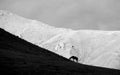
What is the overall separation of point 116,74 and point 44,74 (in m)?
16.5

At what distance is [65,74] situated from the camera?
137 feet

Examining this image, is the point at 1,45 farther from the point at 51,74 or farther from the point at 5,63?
the point at 51,74

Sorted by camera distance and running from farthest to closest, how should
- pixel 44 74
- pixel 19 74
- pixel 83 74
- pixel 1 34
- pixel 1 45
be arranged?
pixel 1 34 < pixel 1 45 < pixel 83 74 < pixel 44 74 < pixel 19 74

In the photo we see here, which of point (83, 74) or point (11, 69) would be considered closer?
point (11, 69)

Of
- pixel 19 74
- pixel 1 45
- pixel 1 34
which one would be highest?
pixel 1 34

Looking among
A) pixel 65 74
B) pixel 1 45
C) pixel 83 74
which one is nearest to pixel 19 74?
pixel 65 74

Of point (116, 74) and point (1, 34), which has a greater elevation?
point (1, 34)

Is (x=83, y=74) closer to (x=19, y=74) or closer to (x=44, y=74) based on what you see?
(x=44, y=74)

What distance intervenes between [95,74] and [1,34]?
51.1m

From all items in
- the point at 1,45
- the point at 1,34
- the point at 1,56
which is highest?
the point at 1,34

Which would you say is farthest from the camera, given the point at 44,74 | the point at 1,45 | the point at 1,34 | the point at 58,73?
the point at 1,34

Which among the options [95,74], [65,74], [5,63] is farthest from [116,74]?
[5,63]

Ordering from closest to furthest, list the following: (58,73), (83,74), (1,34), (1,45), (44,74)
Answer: (44,74), (58,73), (83,74), (1,45), (1,34)

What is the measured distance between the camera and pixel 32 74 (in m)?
36.7
